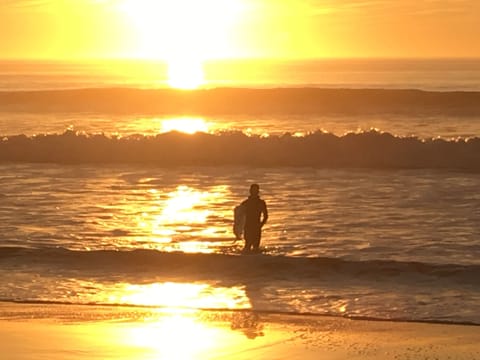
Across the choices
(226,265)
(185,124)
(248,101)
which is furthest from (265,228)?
(248,101)

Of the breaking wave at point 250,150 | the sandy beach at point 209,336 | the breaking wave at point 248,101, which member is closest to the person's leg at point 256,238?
the sandy beach at point 209,336

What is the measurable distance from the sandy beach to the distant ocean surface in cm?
51

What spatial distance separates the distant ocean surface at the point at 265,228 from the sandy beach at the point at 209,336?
20.2 inches

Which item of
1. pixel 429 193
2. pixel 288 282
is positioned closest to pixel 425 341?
pixel 288 282

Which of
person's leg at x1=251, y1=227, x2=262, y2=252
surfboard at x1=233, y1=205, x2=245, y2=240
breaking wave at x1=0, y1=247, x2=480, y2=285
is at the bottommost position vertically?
breaking wave at x1=0, y1=247, x2=480, y2=285

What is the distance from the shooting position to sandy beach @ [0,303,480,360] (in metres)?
9.65

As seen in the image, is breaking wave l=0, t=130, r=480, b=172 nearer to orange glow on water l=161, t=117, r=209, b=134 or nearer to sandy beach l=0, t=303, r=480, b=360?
orange glow on water l=161, t=117, r=209, b=134

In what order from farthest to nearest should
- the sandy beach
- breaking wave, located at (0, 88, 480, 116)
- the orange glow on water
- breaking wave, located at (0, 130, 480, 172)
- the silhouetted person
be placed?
breaking wave, located at (0, 88, 480, 116), the orange glow on water, breaking wave, located at (0, 130, 480, 172), the silhouetted person, the sandy beach

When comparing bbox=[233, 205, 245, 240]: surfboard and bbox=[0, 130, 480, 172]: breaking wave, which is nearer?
bbox=[233, 205, 245, 240]: surfboard

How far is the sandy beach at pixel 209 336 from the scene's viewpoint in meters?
9.65

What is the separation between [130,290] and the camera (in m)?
12.9

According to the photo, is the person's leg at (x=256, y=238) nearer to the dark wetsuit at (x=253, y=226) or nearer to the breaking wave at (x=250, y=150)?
the dark wetsuit at (x=253, y=226)

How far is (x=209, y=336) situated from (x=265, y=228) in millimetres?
7062

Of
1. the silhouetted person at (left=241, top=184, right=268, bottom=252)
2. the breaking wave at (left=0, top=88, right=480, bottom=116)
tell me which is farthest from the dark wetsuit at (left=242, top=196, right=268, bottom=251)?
the breaking wave at (left=0, top=88, right=480, bottom=116)
